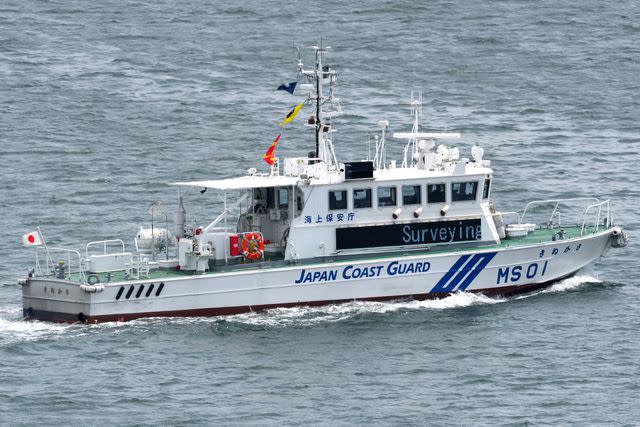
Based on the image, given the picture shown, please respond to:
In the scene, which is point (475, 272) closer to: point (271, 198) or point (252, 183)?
point (271, 198)

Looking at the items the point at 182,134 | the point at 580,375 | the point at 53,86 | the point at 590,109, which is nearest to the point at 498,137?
the point at 590,109

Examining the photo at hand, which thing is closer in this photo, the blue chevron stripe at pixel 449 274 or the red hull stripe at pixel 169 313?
the red hull stripe at pixel 169 313

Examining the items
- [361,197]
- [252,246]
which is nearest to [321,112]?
[361,197]

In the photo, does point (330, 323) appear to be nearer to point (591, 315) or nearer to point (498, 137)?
point (591, 315)

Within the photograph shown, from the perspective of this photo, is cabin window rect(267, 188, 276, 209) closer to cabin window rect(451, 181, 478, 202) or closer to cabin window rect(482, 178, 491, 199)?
cabin window rect(451, 181, 478, 202)

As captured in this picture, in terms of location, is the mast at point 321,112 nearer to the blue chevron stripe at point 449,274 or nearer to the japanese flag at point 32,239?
the blue chevron stripe at point 449,274

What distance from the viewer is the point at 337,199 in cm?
4422

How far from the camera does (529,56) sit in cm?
7862

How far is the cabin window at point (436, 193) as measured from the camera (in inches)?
1778

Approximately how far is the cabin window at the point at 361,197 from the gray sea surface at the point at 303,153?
9.83ft

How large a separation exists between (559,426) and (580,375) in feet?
11.9

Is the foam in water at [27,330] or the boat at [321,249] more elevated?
the boat at [321,249]

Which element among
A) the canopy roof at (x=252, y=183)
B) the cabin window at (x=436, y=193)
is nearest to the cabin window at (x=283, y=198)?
the canopy roof at (x=252, y=183)

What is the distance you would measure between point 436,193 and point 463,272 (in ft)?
8.25
